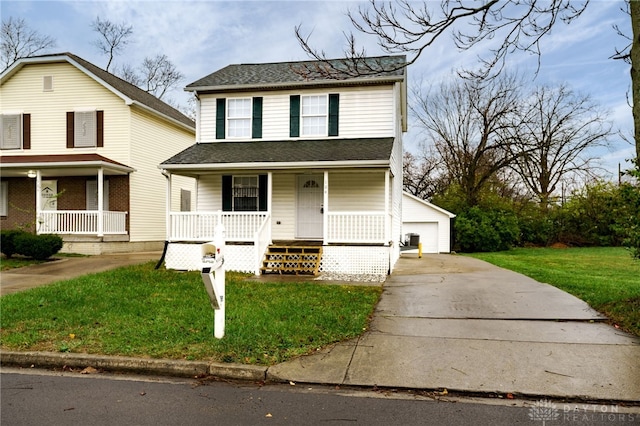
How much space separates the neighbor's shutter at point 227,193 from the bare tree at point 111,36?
80.0 feet

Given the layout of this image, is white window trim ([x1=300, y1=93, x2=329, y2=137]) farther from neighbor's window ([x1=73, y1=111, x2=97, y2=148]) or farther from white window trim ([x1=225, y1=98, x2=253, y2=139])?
neighbor's window ([x1=73, y1=111, x2=97, y2=148])

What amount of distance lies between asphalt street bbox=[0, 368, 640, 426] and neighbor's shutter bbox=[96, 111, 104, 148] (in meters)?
15.8

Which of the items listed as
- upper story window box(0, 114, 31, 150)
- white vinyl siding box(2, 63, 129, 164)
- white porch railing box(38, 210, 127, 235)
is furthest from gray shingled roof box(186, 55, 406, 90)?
upper story window box(0, 114, 31, 150)

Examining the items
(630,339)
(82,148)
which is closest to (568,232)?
(630,339)

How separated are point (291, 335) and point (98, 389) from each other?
226 cm

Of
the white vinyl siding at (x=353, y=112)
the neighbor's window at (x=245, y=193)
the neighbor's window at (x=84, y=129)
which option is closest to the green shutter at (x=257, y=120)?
the white vinyl siding at (x=353, y=112)

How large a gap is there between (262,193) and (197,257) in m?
2.88

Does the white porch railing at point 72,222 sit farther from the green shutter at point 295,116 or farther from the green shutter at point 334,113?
the green shutter at point 334,113

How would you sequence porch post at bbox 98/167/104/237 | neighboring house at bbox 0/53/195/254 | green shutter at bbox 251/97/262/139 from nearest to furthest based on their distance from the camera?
1. green shutter at bbox 251/97/262/139
2. porch post at bbox 98/167/104/237
3. neighboring house at bbox 0/53/195/254

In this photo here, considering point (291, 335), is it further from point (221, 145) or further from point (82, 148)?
point (82, 148)

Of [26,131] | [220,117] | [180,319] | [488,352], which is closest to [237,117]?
[220,117]

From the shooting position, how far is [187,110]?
36719mm

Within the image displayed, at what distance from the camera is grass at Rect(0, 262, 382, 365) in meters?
5.32

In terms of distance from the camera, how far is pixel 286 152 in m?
13.3
